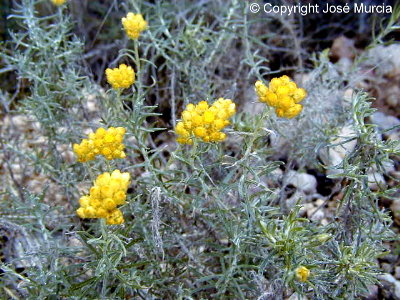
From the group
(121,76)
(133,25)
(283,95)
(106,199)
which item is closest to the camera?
(106,199)

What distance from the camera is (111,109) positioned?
2930mm

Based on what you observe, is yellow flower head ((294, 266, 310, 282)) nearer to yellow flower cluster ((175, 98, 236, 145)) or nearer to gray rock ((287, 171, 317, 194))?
yellow flower cluster ((175, 98, 236, 145))

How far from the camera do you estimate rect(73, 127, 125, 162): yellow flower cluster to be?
6.76 feet

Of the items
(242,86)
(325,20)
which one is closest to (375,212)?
(242,86)

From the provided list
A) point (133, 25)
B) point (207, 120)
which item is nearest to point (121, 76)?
point (133, 25)

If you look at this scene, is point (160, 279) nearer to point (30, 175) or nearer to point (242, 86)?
point (30, 175)

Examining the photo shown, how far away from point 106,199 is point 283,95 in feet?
2.63

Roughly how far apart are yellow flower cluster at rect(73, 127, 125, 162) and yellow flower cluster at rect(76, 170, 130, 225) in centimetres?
23

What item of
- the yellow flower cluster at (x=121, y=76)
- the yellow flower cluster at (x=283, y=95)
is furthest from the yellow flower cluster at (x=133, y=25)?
the yellow flower cluster at (x=283, y=95)

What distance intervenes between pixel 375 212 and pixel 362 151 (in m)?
0.29

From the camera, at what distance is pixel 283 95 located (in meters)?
1.98

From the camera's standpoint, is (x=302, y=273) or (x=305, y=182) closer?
(x=302, y=273)

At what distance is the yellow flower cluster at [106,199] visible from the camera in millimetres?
1827

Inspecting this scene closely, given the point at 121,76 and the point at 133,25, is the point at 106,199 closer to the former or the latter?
the point at 121,76
